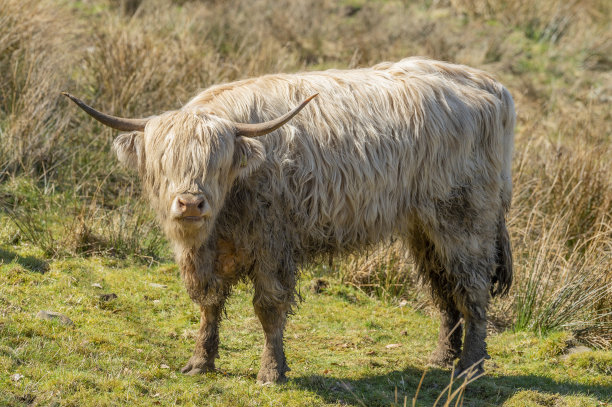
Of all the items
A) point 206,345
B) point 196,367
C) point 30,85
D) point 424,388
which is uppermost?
point 30,85

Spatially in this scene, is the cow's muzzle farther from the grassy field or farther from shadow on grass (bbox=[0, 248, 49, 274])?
shadow on grass (bbox=[0, 248, 49, 274])

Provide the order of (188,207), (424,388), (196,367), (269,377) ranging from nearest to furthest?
(188,207) < (269,377) < (196,367) < (424,388)

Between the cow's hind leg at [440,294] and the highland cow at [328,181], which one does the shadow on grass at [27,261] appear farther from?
the cow's hind leg at [440,294]

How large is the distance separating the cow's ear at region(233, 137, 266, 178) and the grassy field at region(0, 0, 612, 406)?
106cm

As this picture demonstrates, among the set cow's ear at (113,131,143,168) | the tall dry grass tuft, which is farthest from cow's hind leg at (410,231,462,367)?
the tall dry grass tuft

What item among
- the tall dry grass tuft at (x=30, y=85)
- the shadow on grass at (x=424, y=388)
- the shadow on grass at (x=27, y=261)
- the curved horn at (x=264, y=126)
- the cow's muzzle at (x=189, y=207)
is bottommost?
the shadow on grass at (x=424, y=388)

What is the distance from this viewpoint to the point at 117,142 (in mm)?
4047

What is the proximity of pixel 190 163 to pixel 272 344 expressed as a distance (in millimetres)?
1180

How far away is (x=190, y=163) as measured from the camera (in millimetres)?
3826

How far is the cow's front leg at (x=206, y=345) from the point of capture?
4.44m

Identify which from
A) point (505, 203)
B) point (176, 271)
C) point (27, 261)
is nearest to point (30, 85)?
point (27, 261)

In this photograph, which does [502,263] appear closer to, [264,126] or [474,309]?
[474,309]

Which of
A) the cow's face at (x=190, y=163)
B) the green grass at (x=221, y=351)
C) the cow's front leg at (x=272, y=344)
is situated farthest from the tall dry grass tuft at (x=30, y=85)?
the cow's front leg at (x=272, y=344)

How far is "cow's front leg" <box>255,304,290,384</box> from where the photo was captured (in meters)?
4.30
